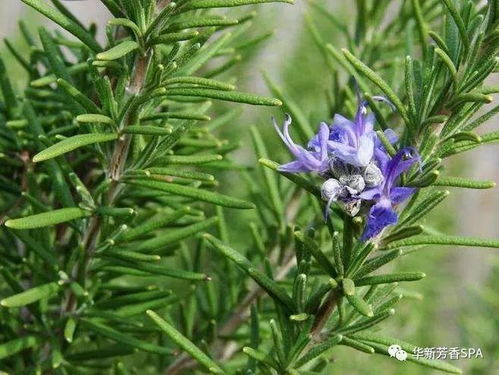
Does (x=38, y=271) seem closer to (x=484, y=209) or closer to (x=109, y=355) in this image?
(x=109, y=355)

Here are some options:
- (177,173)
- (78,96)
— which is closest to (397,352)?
(177,173)

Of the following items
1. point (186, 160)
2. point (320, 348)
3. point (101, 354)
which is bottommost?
point (101, 354)

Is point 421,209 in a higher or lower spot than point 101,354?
higher

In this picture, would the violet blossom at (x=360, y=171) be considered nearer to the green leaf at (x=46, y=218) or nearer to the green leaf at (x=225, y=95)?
the green leaf at (x=225, y=95)

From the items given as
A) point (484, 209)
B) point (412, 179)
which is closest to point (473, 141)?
point (412, 179)

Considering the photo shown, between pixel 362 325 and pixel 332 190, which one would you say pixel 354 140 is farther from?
pixel 362 325

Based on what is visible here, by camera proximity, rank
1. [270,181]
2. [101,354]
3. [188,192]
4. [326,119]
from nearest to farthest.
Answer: [188,192]
[101,354]
[270,181]
[326,119]

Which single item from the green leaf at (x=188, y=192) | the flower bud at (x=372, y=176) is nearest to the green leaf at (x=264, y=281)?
the green leaf at (x=188, y=192)
